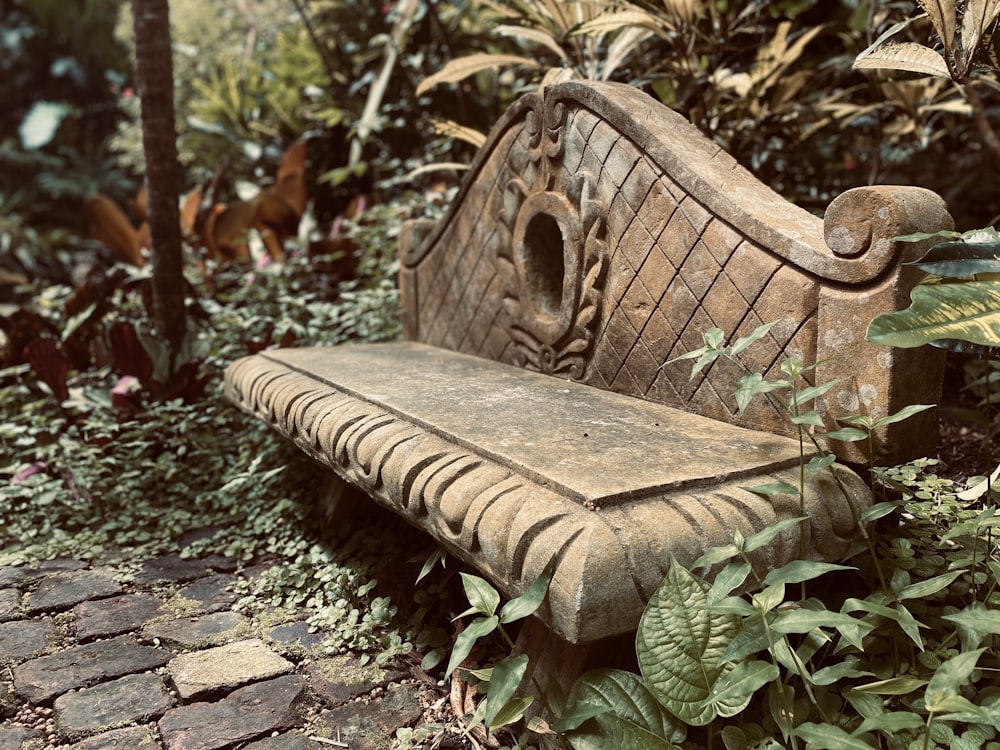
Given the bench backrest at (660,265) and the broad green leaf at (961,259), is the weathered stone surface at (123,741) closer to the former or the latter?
the bench backrest at (660,265)

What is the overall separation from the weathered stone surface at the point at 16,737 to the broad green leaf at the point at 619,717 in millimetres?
1015

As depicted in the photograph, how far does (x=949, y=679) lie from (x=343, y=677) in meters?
1.16

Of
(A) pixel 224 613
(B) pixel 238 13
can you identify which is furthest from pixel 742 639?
(B) pixel 238 13

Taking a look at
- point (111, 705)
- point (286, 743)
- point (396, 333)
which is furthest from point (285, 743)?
point (396, 333)

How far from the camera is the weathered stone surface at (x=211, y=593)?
2080 millimetres

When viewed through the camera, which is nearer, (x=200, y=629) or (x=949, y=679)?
(x=949, y=679)

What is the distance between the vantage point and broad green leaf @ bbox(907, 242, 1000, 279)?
123 cm

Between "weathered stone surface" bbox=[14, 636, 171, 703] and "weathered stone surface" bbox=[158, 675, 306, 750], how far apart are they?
24 centimetres

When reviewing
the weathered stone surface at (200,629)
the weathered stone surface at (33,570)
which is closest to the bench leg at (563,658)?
the weathered stone surface at (200,629)

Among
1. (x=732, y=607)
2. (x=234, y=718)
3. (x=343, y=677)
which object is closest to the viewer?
(x=732, y=607)

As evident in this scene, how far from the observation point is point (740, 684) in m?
1.06

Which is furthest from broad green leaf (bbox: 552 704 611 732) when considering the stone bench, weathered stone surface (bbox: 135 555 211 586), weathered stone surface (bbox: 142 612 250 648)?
weathered stone surface (bbox: 135 555 211 586)

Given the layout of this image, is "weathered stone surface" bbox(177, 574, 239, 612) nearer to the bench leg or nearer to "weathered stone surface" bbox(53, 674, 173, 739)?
"weathered stone surface" bbox(53, 674, 173, 739)

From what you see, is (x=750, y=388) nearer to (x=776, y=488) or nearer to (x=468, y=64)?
(x=776, y=488)
